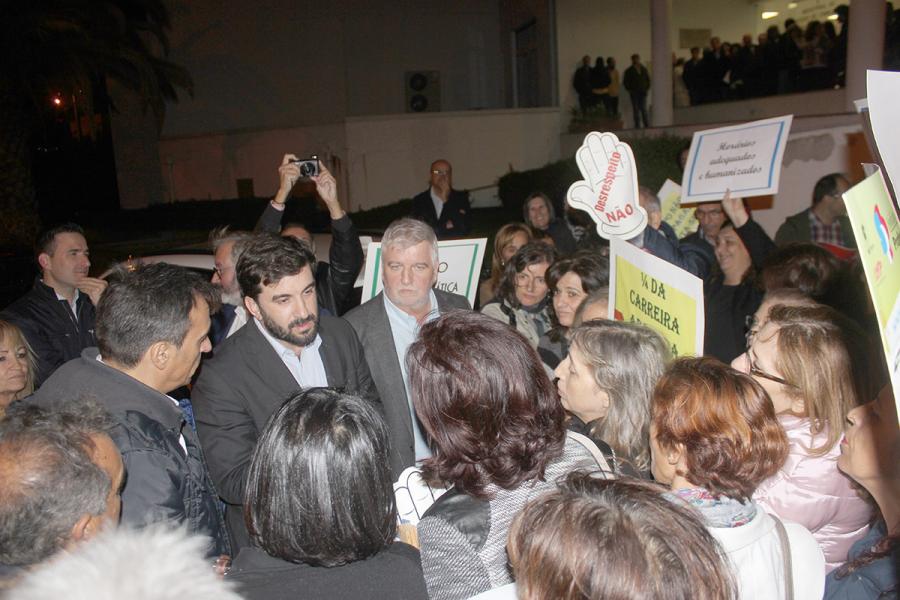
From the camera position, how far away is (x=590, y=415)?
8.55 ft

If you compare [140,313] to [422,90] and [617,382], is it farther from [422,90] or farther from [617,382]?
[422,90]

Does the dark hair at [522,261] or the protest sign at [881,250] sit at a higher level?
the protest sign at [881,250]

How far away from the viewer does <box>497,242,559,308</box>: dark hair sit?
4.33 metres

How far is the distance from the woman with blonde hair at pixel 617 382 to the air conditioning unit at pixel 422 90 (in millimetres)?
20612

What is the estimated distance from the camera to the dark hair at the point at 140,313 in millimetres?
2414

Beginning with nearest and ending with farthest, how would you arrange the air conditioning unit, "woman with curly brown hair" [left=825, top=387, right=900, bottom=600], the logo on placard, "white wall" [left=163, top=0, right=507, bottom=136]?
the logo on placard, "woman with curly brown hair" [left=825, top=387, right=900, bottom=600], "white wall" [left=163, top=0, right=507, bottom=136], the air conditioning unit

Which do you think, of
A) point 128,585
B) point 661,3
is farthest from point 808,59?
point 128,585

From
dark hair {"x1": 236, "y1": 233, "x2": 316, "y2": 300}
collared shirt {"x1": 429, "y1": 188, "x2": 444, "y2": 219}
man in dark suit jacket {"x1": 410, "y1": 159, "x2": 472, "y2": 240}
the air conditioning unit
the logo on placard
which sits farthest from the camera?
the air conditioning unit

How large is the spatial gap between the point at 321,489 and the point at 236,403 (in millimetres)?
1236

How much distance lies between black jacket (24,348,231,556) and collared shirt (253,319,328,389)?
0.60 meters

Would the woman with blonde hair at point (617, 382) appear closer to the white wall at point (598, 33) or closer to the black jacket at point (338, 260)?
the black jacket at point (338, 260)

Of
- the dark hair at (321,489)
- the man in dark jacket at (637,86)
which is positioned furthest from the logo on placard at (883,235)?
the man in dark jacket at (637,86)

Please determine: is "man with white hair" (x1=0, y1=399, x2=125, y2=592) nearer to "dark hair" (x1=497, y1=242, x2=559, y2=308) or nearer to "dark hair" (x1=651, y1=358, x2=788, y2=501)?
"dark hair" (x1=651, y1=358, x2=788, y2=501)

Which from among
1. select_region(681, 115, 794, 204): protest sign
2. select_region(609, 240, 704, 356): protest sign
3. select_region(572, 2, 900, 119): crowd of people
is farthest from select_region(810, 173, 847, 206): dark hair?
select_region(572, 2, 900, 119): crowd of people
